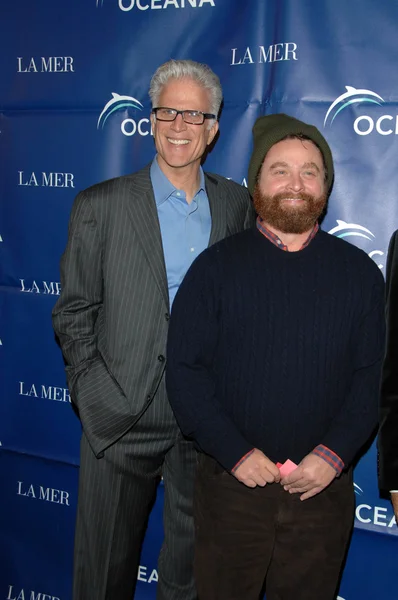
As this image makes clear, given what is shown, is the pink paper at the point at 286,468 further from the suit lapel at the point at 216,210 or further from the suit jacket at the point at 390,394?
the suit lapel at the point at 216,210

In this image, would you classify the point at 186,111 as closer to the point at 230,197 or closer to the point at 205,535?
the point at 230,197

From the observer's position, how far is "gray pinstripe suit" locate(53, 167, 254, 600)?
1.96m

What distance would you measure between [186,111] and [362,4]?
2.57 ft

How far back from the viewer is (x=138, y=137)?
101 inches

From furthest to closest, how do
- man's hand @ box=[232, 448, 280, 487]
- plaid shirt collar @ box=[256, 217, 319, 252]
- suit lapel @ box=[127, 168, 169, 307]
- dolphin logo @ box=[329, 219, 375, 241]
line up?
dolphin logo @ box=[329, 219, 375, 241] → suit lapel @ box=[127, 168, 169, 307] → plaid shirt collar @ box=[256, 217, 319, 252] → man's hand @ box=[232, 448, 280, 487]

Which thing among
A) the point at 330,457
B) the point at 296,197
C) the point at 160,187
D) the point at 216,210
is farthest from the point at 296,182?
the point at 330,457

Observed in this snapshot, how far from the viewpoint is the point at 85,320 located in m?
2.02

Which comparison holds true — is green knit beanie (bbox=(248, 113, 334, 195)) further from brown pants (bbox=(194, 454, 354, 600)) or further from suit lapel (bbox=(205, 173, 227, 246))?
brown pants (bbox=(194, 454, 354, 600))

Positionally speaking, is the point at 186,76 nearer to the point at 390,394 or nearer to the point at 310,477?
the point at 390,394

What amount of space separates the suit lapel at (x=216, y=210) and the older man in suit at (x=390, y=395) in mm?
585

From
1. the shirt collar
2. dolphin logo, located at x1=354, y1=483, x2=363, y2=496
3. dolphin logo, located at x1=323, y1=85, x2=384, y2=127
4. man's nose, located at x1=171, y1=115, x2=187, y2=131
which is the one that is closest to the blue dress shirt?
the shirt collar

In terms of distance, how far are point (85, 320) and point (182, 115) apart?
0.75 metres

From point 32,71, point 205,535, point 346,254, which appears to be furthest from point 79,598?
point 32,71

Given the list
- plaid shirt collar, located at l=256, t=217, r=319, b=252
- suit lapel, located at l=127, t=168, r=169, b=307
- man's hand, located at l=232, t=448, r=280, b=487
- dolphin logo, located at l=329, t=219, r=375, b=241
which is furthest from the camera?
dolphin logo, located at l=329, t=219, r=375, b=241
